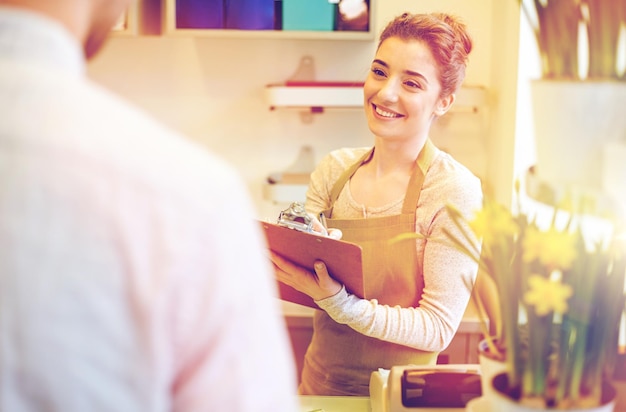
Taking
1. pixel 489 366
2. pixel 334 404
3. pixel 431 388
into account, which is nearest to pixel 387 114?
pixel 334 404

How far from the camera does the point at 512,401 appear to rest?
91 centimetres

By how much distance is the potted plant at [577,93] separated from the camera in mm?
846

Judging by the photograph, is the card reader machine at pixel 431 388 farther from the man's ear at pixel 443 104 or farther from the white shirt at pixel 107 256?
the man's ear at pixel 443 104

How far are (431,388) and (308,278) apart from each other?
51 cm

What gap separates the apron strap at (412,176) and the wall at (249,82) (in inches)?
42.7

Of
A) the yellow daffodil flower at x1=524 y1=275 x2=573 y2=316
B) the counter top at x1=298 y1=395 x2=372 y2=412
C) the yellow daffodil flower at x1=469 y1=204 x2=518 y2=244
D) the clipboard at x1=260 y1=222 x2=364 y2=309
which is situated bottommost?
the counter top at x1=298 y1=395 x2=372 y2=412

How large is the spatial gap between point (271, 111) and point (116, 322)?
101 inches

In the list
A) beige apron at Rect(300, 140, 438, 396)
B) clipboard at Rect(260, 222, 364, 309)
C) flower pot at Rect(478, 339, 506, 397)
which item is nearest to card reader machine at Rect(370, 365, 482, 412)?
flower pot at Rect(478, 339, 506, 397)

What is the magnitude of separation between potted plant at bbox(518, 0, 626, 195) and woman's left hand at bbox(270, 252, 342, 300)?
788 millimetres

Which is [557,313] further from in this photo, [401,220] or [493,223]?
[401,220]

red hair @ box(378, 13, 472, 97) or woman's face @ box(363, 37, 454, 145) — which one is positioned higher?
red hair @ box(378, 13, 472, 97)

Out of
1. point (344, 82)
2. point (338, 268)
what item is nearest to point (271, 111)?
point (344, 82)

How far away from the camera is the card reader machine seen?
120cm

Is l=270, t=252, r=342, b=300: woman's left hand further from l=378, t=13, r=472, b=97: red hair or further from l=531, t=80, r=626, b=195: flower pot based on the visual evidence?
l=531, t=80, r=626, b=195: flower pot
